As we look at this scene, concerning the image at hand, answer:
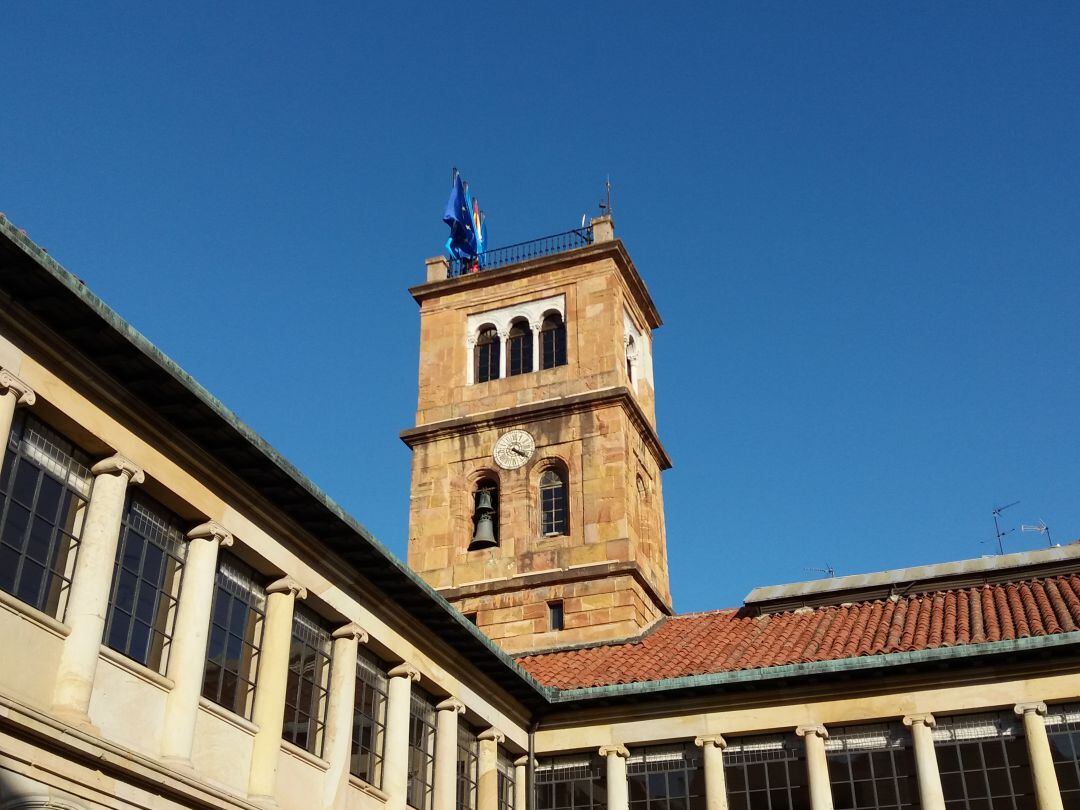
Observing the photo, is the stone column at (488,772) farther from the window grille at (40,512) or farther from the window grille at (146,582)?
the window grille at (40,512)

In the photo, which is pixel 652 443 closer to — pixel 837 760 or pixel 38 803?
pixel 837 760

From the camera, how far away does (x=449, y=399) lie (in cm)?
Result: 3794

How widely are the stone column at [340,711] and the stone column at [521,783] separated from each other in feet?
20.2

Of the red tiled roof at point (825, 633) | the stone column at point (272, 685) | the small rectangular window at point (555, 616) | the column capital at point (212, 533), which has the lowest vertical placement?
the stone column at point (272, 685)

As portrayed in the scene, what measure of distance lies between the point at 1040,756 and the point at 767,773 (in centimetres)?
474

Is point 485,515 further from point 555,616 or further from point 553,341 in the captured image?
point 553,341

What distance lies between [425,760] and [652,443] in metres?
17.2

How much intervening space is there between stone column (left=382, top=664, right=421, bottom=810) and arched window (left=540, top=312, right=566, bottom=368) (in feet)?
54.7

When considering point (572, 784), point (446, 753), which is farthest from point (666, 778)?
point (446, 753)

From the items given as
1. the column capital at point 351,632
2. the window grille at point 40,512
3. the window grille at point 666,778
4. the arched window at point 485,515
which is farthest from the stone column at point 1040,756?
the window grille at point 40,512

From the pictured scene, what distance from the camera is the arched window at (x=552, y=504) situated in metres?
35.1

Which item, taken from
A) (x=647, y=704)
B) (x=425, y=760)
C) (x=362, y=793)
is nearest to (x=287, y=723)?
(x=362, y=793)

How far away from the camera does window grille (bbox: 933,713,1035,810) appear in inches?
891

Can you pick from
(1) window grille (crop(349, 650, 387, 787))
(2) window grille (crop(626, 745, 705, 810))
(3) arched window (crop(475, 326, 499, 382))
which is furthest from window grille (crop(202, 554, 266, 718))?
(3) arched window (crop(475, 326, 499, 382))
